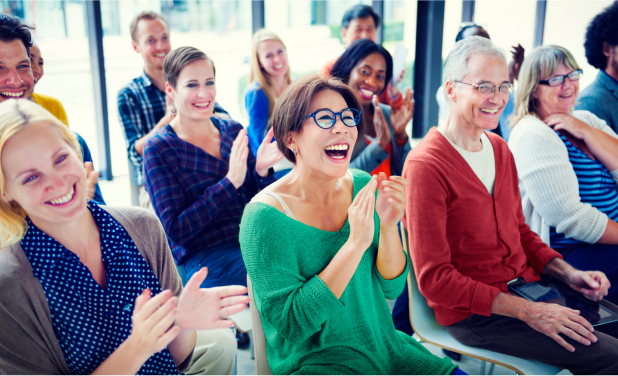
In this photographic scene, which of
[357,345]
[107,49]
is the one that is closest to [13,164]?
[357,345]

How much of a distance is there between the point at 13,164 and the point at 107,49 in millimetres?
3801

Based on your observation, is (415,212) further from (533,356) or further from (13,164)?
(13,164)

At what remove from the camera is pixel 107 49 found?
438cm

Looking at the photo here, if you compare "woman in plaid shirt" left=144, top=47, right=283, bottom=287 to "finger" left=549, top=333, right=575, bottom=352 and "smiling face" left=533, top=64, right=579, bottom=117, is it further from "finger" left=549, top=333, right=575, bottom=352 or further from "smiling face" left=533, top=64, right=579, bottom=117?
"smiling face" left=533, top=64, right=579, bottom=117

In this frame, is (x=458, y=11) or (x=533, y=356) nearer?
(x=533, y=356)

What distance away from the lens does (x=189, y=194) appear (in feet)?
6.73

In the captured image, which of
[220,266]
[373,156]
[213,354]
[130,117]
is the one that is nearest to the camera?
[213,354]

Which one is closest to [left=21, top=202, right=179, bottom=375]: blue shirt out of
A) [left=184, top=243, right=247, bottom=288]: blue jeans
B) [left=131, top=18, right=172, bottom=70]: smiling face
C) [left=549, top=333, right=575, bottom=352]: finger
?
[left=184, top=243, right=247, bottom=288]: blue jeans

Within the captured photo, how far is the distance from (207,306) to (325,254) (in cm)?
42

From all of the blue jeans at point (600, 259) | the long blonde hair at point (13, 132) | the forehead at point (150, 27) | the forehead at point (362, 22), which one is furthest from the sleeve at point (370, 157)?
the long blonde hair at point (13, 132)

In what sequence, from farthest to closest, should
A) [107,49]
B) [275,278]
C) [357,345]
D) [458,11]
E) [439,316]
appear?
[458,11] < [107,49] < [439,316] < [357,345] < [275,278]

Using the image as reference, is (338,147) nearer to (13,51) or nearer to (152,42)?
(13,51)

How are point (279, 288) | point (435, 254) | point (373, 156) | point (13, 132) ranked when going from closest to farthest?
1. point (13, 132)
2. point (279, 288)
3. point (435, 254)
4. point (373, 156)

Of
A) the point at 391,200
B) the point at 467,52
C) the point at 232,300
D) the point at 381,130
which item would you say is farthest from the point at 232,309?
the point at 381,130
